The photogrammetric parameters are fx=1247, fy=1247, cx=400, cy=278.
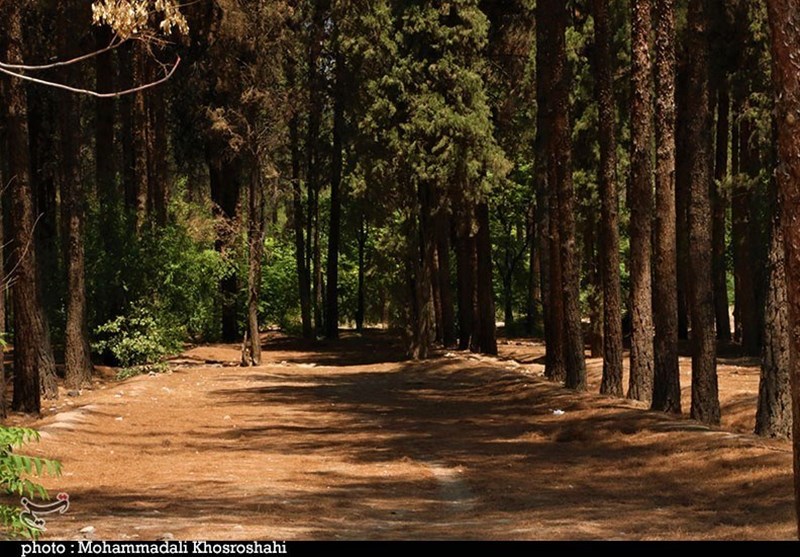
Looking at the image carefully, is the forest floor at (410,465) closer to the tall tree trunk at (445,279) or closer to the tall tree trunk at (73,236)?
the tall tree trunk at (73,236)

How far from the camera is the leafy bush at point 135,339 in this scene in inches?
1331

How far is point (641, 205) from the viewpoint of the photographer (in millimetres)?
21828

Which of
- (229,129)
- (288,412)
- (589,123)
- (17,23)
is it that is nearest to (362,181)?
(229,129)

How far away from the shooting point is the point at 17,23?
2147 centimetres

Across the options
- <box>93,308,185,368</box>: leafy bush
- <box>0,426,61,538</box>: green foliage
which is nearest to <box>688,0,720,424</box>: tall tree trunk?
<box>0,426,61,538</box>: green foliage

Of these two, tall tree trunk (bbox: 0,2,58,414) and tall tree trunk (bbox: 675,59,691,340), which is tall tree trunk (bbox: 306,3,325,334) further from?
tall tree trunk (bbox: 0,2,58,414)

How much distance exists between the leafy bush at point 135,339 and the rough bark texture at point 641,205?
15.8m

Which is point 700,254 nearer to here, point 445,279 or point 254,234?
point 254,234

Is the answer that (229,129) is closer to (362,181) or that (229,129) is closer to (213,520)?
(362,181)

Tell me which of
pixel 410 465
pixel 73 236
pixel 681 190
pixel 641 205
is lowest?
pixel 410 465

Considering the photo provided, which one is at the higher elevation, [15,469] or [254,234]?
[254,234]

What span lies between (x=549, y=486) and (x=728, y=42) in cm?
2282

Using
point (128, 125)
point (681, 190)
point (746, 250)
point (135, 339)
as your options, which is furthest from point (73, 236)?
point (746, 250)

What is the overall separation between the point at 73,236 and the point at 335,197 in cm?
2497
